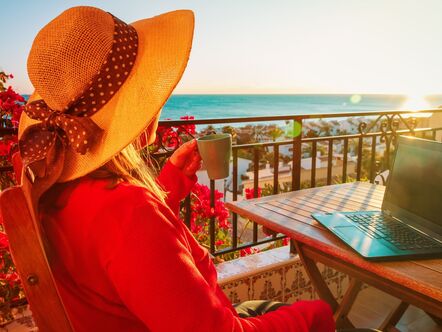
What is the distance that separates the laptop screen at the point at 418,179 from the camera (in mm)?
1299

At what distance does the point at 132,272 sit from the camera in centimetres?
65

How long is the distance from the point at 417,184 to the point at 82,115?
1209mm

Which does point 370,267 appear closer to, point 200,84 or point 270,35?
point 270,35

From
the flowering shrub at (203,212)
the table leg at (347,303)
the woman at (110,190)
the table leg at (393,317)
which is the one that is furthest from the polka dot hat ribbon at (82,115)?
the table leg at (393,317)

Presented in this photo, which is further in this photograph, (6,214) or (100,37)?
(100,37)

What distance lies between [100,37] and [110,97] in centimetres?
13

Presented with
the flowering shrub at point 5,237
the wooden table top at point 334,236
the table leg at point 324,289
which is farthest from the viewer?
the flowering shrub at point 5,237

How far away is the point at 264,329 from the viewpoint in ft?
2.67

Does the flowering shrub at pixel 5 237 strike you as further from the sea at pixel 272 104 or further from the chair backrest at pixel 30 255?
the sea at pixel 272 104

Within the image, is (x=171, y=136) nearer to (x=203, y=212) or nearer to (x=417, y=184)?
(x=203, y=212)

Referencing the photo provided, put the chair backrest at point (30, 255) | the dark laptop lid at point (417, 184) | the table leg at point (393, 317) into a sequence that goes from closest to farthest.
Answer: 1. the chair backrest at point (30, 255)
2. the dark laptop lid at point (417, 184)
3. the table leg at point (393, 317)

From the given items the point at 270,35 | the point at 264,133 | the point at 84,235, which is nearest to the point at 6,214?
the point at 84,235

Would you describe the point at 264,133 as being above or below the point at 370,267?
below

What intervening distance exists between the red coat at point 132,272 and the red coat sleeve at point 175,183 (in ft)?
1.90
